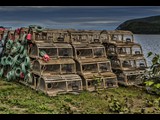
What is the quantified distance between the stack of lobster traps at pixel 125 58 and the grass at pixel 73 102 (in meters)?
2.17

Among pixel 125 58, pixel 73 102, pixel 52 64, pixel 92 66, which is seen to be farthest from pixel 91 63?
pixel 73 102

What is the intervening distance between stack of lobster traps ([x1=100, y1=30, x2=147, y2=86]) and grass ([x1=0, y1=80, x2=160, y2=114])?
2173 mm

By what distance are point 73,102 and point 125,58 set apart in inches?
352

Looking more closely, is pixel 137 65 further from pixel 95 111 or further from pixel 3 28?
pixel 3 28

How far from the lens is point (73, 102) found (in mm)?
17141

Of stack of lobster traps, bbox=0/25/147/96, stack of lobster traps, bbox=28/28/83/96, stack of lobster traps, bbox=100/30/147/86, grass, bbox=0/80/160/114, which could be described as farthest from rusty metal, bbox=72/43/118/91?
stack of lobster traps, bbox=100/30/147/86

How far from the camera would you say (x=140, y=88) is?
23266 millimetres

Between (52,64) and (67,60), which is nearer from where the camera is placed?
(52,64)

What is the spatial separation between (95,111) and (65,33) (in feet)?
31.2

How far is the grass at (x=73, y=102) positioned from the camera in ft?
49.1

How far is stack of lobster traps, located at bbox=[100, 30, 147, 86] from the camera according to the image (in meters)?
24.2

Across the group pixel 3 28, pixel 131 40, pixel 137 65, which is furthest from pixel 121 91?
pixel 3 28

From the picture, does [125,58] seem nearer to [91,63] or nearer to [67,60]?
[91,63]
